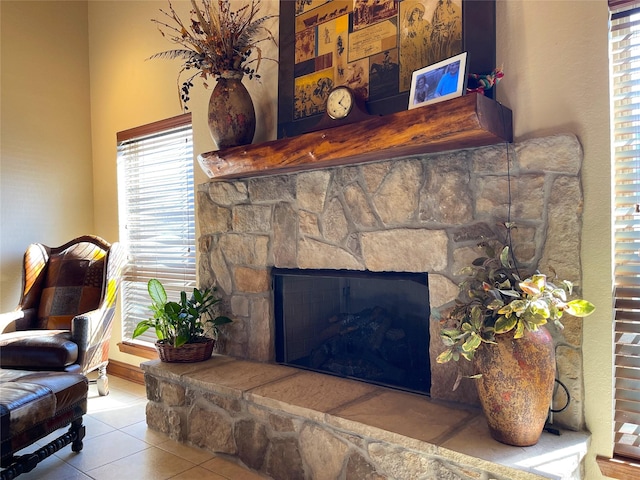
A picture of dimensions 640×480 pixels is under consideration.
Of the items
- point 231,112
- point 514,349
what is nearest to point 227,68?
point 231,112

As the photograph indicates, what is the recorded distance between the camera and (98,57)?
4074 millimetres

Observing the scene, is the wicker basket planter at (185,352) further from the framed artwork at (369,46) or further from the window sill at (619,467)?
the window sill at (619,467)

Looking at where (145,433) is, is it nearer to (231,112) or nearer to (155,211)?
(155,211)

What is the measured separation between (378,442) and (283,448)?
54cm

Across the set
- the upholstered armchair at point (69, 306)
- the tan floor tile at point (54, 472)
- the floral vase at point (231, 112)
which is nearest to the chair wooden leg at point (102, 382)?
the upholstered armchair at point (69, 306)

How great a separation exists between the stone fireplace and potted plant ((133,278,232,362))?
0.16m

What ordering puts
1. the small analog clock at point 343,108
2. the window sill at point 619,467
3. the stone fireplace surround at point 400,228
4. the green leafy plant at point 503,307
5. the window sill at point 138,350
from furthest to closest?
1. the window sill at point 138,350
2. the small analog clock at point 343,108
3. the stone fireplace surround at point 400,228
4. the window sill at point 619,467
5. the green leafy plant at point 503,307

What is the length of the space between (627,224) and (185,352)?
90.0 inches

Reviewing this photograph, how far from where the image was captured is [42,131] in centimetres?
386

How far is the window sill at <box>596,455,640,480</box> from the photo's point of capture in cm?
157

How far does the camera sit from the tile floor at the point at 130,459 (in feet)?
7.20

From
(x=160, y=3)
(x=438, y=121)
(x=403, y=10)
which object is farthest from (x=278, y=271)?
(x=160, y=3)

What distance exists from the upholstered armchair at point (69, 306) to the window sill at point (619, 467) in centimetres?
283

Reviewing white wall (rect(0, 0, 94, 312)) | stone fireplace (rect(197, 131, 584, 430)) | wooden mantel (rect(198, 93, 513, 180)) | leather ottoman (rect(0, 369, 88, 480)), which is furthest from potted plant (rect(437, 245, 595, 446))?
white wall (rect(0, 0, 94, 312))
